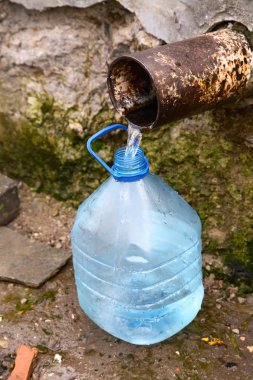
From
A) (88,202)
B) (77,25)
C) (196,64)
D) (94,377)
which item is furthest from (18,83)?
(94,377)

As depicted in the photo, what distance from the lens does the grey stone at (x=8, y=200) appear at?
7.80 feet

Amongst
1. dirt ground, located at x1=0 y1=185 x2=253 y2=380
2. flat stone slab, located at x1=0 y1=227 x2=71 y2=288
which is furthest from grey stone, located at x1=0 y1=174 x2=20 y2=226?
dirt ground, located at x1=0 y1=185 x2=253 y2=380

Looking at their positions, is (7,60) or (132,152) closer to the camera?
(132,152)

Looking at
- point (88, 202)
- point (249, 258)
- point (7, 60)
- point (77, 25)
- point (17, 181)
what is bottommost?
point (17, 181)

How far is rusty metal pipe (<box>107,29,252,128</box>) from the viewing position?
1.38m

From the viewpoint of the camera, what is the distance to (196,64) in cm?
143

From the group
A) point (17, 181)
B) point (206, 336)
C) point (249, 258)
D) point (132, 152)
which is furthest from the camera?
point (17, 181)

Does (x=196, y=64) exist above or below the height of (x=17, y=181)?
above

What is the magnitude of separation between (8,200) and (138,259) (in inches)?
34.2

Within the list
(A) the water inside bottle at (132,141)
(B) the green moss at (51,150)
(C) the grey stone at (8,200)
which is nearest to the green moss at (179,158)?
(B) the green moss at (51,150)

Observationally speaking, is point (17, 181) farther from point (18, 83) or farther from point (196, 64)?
point (196, 64)

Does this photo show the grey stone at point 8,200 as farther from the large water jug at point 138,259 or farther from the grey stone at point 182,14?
the grey stone at point 182,14

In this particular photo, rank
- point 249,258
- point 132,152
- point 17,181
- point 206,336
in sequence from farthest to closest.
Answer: point 17,181, point 249,258, point 206,336, point 132,152

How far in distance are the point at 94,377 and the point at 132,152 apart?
74 centimetres
